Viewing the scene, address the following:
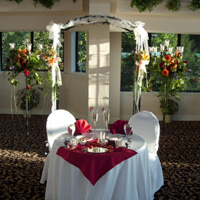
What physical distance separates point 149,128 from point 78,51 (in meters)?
4.98

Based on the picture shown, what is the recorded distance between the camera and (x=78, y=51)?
29.5 feet

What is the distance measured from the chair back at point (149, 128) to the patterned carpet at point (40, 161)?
23.1 inches

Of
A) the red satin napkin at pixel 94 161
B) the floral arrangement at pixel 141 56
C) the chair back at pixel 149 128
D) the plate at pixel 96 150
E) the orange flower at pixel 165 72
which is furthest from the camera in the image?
the orange flower at pixel 165 72

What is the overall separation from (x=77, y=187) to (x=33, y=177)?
4.89ft

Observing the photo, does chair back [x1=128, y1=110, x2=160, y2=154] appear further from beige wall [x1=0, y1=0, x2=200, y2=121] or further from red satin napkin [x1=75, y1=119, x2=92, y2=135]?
beige wall [x1=0, y1=0, x2=200, y2=121]

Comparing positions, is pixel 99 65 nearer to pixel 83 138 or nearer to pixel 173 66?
pixel 173 66

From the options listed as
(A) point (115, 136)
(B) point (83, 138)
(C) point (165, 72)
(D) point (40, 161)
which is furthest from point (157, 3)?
(B) point (83, 138)

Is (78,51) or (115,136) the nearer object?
(115,136)

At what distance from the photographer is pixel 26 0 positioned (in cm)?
723

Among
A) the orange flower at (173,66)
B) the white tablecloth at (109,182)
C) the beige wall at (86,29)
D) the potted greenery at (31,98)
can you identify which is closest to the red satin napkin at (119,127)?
the white tablecloth at (109,182)

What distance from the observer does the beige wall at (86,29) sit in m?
7.23

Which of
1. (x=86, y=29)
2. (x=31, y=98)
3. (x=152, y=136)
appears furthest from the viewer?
(x=31, y=98)

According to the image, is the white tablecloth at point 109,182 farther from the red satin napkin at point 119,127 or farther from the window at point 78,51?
the window at point 78,51

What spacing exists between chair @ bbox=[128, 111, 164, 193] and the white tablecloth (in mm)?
497
